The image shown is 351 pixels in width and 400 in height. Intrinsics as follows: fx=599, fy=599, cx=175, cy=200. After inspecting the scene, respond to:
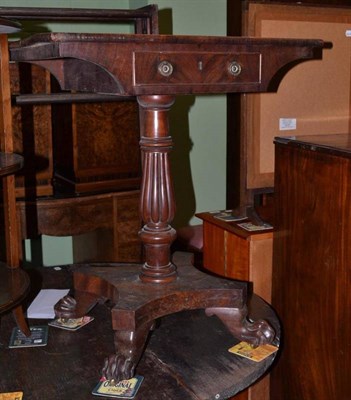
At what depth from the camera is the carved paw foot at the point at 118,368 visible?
127cm

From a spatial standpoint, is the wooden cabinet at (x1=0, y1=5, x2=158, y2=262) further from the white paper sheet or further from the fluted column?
the fluted column

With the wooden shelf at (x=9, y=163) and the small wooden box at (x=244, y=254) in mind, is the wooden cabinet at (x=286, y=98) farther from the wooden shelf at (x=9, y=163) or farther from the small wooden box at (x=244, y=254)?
the wooden shelf at (x=9, y=163)

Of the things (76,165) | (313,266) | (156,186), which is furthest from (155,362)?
(76,165)

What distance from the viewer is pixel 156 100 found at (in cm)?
131

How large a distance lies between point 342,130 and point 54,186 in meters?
1.21

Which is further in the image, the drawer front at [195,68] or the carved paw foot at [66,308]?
the carved paw foot at [66,308]

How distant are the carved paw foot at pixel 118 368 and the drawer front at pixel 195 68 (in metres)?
0.58

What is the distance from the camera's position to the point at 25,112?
2.37 meters

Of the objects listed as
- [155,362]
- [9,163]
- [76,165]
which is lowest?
[155,362]

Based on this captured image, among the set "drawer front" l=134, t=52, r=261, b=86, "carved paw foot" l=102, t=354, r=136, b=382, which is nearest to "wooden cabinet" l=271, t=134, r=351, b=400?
"drawer front" l=134, t=52, r=261, b=86

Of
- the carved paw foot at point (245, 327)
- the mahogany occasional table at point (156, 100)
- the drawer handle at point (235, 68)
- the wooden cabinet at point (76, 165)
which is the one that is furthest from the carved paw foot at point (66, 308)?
the wooden cabinet at point (76, 165)

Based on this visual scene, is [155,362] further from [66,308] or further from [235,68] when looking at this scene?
[235,68]

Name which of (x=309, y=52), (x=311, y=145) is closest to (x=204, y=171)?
(x=311, y=145)

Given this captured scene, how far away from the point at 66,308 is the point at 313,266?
2.24 feet
